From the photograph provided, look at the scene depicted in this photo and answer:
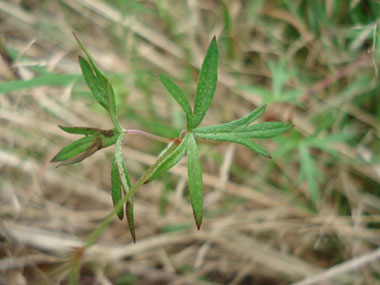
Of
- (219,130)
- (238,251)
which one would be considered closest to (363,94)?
(238,251)

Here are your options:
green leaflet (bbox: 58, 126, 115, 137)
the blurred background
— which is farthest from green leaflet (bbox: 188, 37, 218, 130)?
the blurred background

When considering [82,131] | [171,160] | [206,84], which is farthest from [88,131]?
[206,84]

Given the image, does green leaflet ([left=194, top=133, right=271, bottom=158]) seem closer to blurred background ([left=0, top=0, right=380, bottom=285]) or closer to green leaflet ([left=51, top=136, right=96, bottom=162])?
green leaflet ([left=51, top=136, right=96, bottom=162])

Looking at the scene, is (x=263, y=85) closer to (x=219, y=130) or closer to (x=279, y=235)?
(x=279, y=235)

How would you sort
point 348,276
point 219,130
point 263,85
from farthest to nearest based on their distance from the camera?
point 263,85 → point 348,276 → point 219,130

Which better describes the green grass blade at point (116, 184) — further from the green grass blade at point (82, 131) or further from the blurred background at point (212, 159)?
the blurred background at point (212, 159)

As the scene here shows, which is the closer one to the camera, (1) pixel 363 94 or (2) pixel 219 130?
(2) pixel 219 130

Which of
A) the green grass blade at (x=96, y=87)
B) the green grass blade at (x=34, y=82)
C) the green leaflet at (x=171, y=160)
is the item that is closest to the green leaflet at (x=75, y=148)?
the green grass blade at (x=96, y=87)
